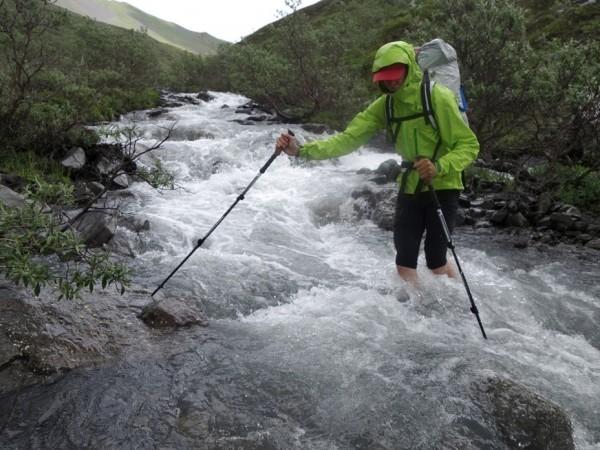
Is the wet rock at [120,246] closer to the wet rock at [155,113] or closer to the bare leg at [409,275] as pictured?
the bare leg at [409,275]

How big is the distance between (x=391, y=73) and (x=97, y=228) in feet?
21.9

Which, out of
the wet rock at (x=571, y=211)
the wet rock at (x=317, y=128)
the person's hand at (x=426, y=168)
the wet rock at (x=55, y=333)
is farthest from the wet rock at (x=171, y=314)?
the wet rock at (x=317, y=128)

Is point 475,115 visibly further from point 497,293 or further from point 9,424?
point 9,424

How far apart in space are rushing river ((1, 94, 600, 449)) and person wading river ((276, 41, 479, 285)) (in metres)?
0.80

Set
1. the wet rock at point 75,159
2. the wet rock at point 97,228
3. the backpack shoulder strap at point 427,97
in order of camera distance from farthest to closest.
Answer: the wet rock at point 75,159, the wet rock at point 97,228, the backpack shoulder strap at point 427,97

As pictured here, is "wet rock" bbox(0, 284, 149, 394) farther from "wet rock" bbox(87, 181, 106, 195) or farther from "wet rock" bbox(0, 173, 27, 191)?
"wet rock" bbox(87, 181, 106, 195)

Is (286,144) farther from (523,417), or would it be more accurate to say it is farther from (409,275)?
(523,417)

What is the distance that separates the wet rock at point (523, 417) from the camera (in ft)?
14.5

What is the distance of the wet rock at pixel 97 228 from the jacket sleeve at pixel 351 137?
496 centimetres

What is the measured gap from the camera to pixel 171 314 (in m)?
6.48

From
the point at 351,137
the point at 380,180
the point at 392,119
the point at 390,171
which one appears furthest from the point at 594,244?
the point at 351,137

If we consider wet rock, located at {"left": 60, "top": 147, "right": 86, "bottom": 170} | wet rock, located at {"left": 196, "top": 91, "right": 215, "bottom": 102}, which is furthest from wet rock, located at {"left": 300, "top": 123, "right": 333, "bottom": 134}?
wet rock, located at {"left": 196, "top": 91, "right": 215, "bottom": 102}

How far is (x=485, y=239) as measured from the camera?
11758 mm

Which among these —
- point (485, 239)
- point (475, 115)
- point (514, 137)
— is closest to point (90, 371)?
point (485, 239)
